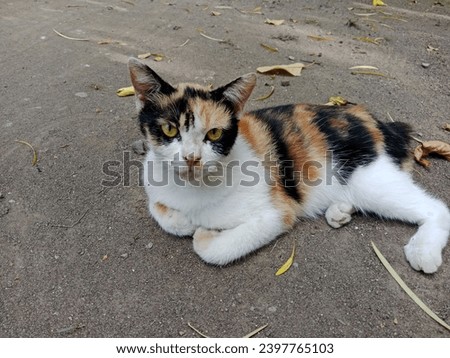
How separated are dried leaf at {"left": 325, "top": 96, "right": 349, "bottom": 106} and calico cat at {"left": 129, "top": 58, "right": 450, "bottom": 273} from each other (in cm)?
79

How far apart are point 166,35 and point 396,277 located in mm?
4137

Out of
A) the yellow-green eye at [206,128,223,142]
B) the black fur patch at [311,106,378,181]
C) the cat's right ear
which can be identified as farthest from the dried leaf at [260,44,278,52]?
the yellow-green eye at [206,128,223,142]

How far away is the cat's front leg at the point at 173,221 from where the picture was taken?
7.61 feet

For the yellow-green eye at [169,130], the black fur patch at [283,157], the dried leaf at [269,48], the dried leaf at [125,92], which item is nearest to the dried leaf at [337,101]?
the black fur patch at [283,157]

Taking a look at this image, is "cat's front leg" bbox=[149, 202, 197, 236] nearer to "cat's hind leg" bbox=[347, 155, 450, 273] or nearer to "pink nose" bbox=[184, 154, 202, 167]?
"pink nose" bbox=[184, 154, 202, 167]

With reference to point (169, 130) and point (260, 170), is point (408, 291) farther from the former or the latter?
point (169, 130)

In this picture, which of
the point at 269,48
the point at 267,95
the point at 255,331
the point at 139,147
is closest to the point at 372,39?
the point at 269,48

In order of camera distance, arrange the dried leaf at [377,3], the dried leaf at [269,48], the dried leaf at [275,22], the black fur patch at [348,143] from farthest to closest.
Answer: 1. the dried leaf at [377,3]
2. the dried leaf at [275,22]
3. the dried leaf at [269,48]
4. the black fur patch at [348,143]

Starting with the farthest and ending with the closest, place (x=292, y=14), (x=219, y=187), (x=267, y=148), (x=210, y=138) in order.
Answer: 1. (x=292, y=14)
2. (x=267, y=148)
3. (x=219, y=187)
4. (x=210, y=138)

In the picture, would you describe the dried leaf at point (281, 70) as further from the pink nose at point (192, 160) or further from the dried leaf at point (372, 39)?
the pink nose at point (192, 160)

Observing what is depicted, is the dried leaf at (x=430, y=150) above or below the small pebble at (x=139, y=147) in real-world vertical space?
above

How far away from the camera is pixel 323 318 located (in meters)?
1.96

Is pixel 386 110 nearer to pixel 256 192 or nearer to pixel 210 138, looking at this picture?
pixel 256 192
